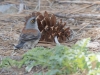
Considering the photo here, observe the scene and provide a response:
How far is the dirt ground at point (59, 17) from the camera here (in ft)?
15.8

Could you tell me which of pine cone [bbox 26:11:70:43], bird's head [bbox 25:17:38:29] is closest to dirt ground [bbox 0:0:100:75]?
pine cone [bbox 26:11:70:43]

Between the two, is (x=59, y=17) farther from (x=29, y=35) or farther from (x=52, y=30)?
(x=29, y=35)

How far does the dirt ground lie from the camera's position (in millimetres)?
4824

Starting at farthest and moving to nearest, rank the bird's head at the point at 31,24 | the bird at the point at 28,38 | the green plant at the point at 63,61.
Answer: the bird's head at the point at 31,24 → the bird at the point at 28,38 → the green plant at the point at 63,61

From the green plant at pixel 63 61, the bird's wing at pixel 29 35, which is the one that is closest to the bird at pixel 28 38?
the bird's wing at pixel 29 35

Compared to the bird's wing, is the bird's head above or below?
above

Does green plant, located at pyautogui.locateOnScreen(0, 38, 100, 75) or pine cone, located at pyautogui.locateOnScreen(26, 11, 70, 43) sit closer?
green plant, located at pyautogui.locateOnScreen(0, 38, 100, 75)

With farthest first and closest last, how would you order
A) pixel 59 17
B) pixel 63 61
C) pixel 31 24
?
1. pixel 59 17
2. pixel 31 24
3. pixel 63 61

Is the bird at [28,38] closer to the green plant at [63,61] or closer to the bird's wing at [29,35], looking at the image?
the bird's wing at [29,35]

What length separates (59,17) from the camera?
5.94 meters

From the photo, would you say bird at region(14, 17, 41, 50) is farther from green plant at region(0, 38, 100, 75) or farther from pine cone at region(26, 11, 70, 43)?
green plant at region(0, 38, 100, 75)

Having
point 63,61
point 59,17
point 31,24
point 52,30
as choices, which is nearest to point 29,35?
point 31,24

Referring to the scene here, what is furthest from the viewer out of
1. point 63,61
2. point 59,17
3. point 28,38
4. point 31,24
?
point 59,17

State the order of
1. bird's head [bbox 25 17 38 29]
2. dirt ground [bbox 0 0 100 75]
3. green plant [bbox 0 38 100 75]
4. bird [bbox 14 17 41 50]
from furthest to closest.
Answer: bird's head [bbox 25 17 38 29], dirt ground [bbox 0 0 100 75], bird [bbox 14 17 41 50], green plant [bbox 0 38 100 75]
